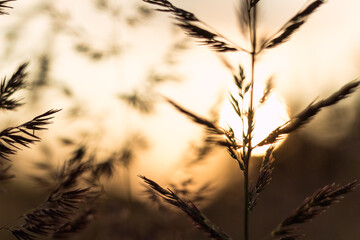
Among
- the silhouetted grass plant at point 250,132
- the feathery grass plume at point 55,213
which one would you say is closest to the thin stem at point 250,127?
the silhouetted grass plant at point 250,132

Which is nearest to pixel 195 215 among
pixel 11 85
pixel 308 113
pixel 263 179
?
pixel 263 179

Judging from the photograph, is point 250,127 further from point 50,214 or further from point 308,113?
point 50,214

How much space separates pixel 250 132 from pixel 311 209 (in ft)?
0.63

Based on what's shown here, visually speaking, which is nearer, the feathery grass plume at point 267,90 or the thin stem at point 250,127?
the thin stem at point 250,127

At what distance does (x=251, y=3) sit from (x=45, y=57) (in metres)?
1.94

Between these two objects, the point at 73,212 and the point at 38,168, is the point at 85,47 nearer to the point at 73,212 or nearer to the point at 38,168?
the point at 38,168

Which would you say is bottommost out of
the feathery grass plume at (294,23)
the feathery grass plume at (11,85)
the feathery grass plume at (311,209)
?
the feathery grass plume at (311,209)

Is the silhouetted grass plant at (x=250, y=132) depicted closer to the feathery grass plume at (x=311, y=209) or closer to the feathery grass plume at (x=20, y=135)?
the feathery grass plume at (x=311, y=209)

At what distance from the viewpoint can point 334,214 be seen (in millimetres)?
3535

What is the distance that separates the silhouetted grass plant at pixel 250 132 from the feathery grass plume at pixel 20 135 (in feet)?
0.87

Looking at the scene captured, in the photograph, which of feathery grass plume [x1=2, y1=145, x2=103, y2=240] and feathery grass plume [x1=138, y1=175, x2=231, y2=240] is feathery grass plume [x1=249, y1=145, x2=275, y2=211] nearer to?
feathery grass plume [x1=138, y1=175, x2=231, y2=240]

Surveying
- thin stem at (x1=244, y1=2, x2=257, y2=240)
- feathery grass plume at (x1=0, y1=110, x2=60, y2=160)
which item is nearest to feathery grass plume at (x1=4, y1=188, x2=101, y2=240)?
feathery grass plume at (x1=0, y1=110, x2=60, y2=160)

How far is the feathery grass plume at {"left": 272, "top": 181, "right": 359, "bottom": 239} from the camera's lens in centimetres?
86

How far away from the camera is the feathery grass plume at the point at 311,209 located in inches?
34.0
